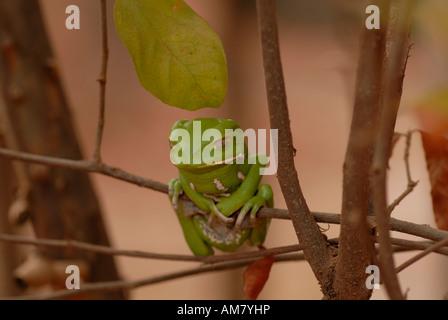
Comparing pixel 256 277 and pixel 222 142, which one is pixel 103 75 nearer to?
pixel 222 142

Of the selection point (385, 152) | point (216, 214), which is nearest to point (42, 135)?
point (216, 214)

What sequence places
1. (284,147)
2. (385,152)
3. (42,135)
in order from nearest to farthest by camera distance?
(385,152) → (284,147) → (42,135)

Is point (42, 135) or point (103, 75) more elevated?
point (42, 135)

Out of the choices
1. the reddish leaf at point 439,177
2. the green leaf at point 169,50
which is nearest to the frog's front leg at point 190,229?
the green leaf at point 169,50

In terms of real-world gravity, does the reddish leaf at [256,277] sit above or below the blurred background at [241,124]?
below

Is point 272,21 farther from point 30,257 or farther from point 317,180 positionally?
point 317,180

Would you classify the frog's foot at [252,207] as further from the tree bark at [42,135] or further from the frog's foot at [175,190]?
the tree bark at [42,135]

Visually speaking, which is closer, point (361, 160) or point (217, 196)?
point (361, 160)
